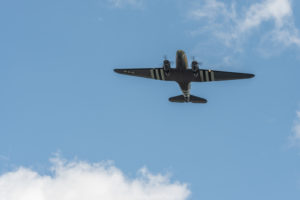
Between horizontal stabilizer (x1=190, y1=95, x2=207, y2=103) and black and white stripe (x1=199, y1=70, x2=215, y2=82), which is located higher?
horizontal stabilizer (x1=190, y1=95, x2=207, y2=103)

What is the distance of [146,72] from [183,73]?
235 inches

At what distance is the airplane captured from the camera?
62.4m

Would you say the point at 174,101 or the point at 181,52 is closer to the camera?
the point at 181,52

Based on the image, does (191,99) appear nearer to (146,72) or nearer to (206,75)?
(206,75)

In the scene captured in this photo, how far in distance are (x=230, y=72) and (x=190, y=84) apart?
5.74 meters

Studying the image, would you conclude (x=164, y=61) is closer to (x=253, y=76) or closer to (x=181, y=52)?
(x=181, y=52)

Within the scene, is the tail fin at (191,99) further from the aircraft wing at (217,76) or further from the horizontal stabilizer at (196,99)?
the aircraft wing at (217,76)

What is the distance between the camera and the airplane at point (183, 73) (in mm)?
62406

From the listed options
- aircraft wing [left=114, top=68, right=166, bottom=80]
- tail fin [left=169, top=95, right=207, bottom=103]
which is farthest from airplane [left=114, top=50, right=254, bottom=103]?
tail fin [left=169, top=95, right=207, bottom=103]

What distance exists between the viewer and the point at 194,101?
7181cm

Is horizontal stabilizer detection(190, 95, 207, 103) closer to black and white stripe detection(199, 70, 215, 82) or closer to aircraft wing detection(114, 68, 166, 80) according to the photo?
black and white stripe detection(199, 70, 215, 82)

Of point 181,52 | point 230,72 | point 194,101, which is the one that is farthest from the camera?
point 194,101

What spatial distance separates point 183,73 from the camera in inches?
2486

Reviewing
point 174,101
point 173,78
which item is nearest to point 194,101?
point 174,101
